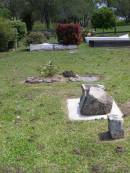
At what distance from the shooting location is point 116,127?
683 centimetres

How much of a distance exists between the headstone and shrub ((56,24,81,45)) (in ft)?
51.8

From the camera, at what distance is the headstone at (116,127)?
680 cm

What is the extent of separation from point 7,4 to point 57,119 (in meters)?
47.6

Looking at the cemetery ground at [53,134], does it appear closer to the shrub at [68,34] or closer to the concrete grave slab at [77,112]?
the concrete grave slab at [77,112]

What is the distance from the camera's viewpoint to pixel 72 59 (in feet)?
57.9

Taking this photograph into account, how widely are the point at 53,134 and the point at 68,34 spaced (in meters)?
15.4

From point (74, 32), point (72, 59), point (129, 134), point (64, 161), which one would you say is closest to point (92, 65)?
point (72, 59)

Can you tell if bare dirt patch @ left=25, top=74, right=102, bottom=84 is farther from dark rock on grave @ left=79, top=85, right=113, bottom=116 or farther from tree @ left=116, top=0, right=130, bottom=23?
tree @ left=116, top=0, right=130, bottom=23

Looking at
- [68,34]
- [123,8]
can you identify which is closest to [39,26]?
[123,8]

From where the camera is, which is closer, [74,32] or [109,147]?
[109,147]

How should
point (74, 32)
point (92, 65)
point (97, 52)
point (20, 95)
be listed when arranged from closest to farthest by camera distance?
point (20, 95) < point (92, 65) < point (97, 52) < point (74, 32)

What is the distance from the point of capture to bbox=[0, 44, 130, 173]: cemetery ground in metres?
6.07

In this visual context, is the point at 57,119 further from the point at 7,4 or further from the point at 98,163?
the point at 7,4

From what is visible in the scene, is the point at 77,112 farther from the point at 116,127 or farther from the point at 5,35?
the point at 5,35
